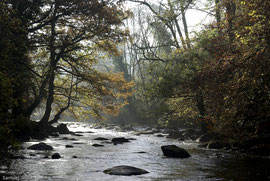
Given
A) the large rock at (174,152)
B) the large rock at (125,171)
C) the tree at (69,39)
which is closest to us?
the large rock at (125,171)

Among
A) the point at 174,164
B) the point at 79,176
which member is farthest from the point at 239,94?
the point at 79,176

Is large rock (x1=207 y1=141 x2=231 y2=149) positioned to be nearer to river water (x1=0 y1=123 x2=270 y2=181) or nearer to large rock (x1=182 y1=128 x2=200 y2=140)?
river water (x1=0 y1=123 x2=270 y2=181)

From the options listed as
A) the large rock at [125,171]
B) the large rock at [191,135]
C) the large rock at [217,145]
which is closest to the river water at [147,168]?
the large rock at [125,171]

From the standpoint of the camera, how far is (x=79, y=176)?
25.6 feet

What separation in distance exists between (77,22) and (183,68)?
7257 millimetres

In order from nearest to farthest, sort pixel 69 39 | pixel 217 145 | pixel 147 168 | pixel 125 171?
pixel 125 171 → pixel 147 168 → pixel 217 145 → pixel 69 39

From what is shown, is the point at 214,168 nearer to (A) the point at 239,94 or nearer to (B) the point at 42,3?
(A) the point at 239,94

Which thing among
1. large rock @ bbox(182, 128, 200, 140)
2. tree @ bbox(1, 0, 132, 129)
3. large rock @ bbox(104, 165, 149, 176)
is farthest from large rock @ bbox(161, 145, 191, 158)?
large rock @ bbox(182, 128, 200, 140)

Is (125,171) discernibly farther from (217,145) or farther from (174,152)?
(217,145)

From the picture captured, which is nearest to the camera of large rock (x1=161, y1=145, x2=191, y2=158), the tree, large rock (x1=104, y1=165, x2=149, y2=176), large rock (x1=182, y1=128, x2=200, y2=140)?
large rock (x1=104, y1=165, x2=149, y2=176)

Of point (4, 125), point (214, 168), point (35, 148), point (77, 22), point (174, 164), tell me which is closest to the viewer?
point (4, 125)

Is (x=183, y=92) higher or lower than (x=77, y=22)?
lower

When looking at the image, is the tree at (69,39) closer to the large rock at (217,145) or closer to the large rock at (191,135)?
the large rock at (191,135)

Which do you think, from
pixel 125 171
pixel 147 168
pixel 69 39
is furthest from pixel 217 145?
pixel 69 39
